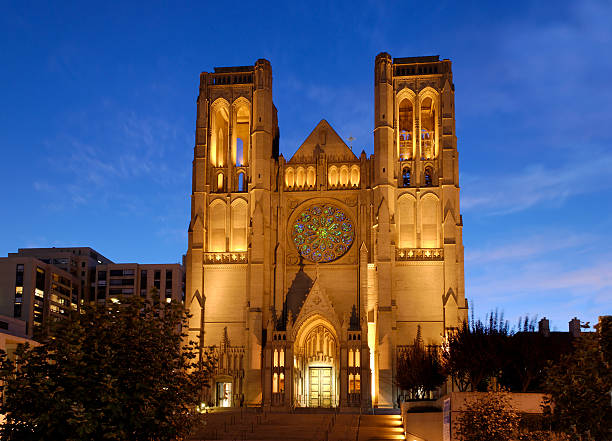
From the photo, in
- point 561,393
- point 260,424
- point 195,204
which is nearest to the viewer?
point 561,393

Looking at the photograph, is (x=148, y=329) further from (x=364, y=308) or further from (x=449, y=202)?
(x=449, y=202)

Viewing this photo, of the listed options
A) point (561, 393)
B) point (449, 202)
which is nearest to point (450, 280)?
point (449, 202)

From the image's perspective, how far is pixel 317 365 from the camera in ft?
183

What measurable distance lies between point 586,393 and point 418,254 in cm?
3812

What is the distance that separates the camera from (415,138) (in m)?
59.5

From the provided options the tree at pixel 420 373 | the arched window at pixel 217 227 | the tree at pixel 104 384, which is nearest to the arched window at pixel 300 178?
the arched window at pixel 217 227

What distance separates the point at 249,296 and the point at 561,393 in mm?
37931

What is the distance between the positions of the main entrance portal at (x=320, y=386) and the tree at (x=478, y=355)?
12.3 meters

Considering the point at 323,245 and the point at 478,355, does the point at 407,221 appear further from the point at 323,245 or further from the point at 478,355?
the point at 478,355

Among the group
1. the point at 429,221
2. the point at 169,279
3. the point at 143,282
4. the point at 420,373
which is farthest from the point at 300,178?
the point at 143,282

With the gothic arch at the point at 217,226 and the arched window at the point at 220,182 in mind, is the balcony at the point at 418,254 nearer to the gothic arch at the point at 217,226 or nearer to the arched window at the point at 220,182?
the gothic arch at the point at 217,226

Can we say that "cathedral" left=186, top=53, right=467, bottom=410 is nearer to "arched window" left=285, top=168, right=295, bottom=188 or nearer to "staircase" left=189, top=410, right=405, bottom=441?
"arched window" left=285, top=168, right=295, bottom=188

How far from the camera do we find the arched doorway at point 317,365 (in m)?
55.3

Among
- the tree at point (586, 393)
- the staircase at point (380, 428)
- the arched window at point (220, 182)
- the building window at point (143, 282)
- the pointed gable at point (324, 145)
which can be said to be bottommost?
the staircase at point (380, 428)
